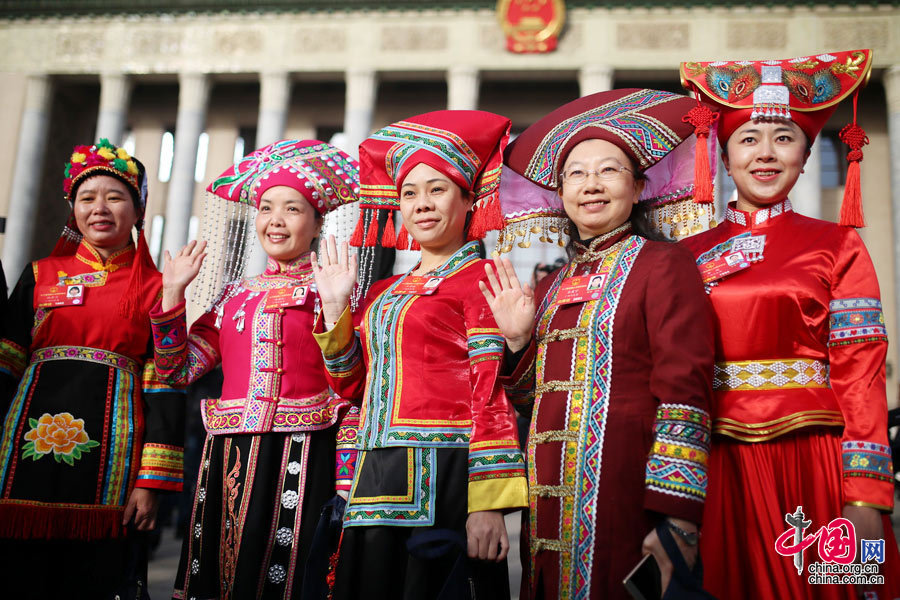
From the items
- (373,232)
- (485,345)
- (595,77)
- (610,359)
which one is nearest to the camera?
(610,359)

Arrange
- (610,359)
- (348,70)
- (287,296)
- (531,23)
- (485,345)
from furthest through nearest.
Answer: (348,70) < (531,23) < (287,296) < (485,345) < (610,359)

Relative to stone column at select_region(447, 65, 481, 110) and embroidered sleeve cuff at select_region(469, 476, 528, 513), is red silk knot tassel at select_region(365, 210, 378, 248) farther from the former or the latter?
stone column at select_region(447, 65, 481, 110)

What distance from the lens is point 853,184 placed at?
2.70 metres

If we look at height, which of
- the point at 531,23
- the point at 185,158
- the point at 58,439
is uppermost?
the point at 531,23

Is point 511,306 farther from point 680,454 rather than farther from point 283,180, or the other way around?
point 283,180

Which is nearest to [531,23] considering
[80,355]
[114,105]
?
[114,105]

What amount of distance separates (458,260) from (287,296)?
0.83 m

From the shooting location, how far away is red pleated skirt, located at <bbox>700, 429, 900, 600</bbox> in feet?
7.59

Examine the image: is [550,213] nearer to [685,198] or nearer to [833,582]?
[685,198]

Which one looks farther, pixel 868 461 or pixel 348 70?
pixel 348 70

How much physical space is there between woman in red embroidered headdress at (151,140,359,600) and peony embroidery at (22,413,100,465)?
0.44 m

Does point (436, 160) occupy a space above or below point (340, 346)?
above

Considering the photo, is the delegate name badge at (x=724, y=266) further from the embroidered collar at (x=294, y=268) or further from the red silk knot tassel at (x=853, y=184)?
the embroidered collar at (x=294, y=268)

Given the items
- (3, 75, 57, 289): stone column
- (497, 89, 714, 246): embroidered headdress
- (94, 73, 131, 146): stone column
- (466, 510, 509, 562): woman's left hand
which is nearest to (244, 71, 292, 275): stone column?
(94, 73, 131, 146): stone column
